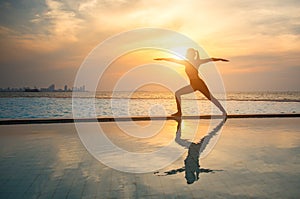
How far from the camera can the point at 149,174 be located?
4695 millimetres

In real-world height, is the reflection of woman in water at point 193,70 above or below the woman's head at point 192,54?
below

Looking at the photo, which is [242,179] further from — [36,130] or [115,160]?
[36,130]

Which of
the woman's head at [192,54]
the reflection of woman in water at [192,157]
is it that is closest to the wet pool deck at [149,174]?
the reflection of woman in water at [192,157]

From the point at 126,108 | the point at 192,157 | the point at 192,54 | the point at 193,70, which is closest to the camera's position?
the point at 192,157

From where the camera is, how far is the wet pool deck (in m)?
3.85

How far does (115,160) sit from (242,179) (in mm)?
2438

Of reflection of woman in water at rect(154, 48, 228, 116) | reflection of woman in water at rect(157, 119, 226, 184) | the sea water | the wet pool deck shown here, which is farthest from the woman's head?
the sea water

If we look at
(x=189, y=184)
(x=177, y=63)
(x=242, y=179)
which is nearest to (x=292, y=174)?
(x=242, y=179)

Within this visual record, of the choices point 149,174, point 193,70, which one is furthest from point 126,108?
point 149,174

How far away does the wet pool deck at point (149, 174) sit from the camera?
3.85 meters

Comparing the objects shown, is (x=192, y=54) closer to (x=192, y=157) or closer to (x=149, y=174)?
(x=192, y=157)

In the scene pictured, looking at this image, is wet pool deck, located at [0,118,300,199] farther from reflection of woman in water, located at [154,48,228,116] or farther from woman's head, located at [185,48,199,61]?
woman's head, located at [185,48,199,61]

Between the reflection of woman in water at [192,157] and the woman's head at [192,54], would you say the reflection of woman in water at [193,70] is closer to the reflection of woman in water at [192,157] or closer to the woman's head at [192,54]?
the woman's head at [192,54]

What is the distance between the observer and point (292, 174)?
4.68 metres
